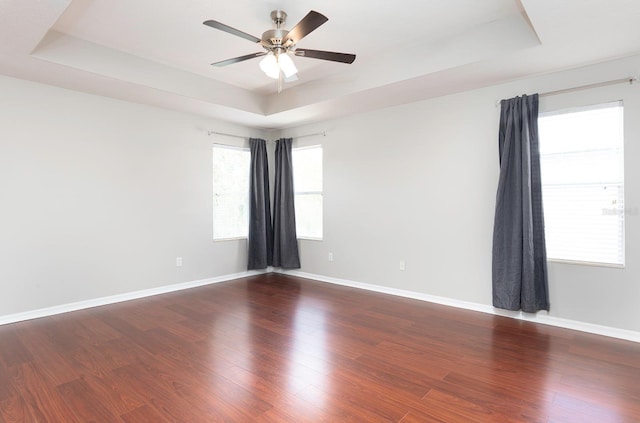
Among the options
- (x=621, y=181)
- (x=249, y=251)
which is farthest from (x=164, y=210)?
(x=621, y=181)

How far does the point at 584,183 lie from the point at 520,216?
60 cm

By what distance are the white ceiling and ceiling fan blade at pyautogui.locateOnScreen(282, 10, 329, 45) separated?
0.97 feet

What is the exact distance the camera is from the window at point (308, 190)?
212 inches

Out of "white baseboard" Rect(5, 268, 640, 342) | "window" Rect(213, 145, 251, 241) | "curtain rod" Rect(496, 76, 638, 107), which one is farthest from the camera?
"window" Rect(213, 145, 251, 241)

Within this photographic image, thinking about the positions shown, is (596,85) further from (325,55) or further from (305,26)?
(305,26)

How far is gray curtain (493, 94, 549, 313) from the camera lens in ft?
10.8

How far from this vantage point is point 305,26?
233cm

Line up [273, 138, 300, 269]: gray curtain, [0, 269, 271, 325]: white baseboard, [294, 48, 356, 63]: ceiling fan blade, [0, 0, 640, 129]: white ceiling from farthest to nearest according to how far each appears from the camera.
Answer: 1. [273, 138, 300, 269]: gray curtain
2. [0, 269, 271, 325]: white baseboard
3. [294, 48, 356, 63]: ceiling fan blade
4. [0, 0, 640, 129]: white ceiling

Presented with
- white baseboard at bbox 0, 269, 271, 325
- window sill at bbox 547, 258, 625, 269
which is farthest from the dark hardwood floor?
window sill at bbox 547, 258, 625, 269

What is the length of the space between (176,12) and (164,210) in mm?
2577

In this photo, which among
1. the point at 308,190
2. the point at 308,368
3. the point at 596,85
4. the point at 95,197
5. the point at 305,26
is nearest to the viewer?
the point at 305,26

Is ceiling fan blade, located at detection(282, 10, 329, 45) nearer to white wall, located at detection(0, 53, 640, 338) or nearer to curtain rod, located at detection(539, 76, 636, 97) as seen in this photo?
white wall, located at detection(0, 53, 640, 338)

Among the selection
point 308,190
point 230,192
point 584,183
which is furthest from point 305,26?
point 230,192

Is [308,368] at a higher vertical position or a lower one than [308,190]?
lower
